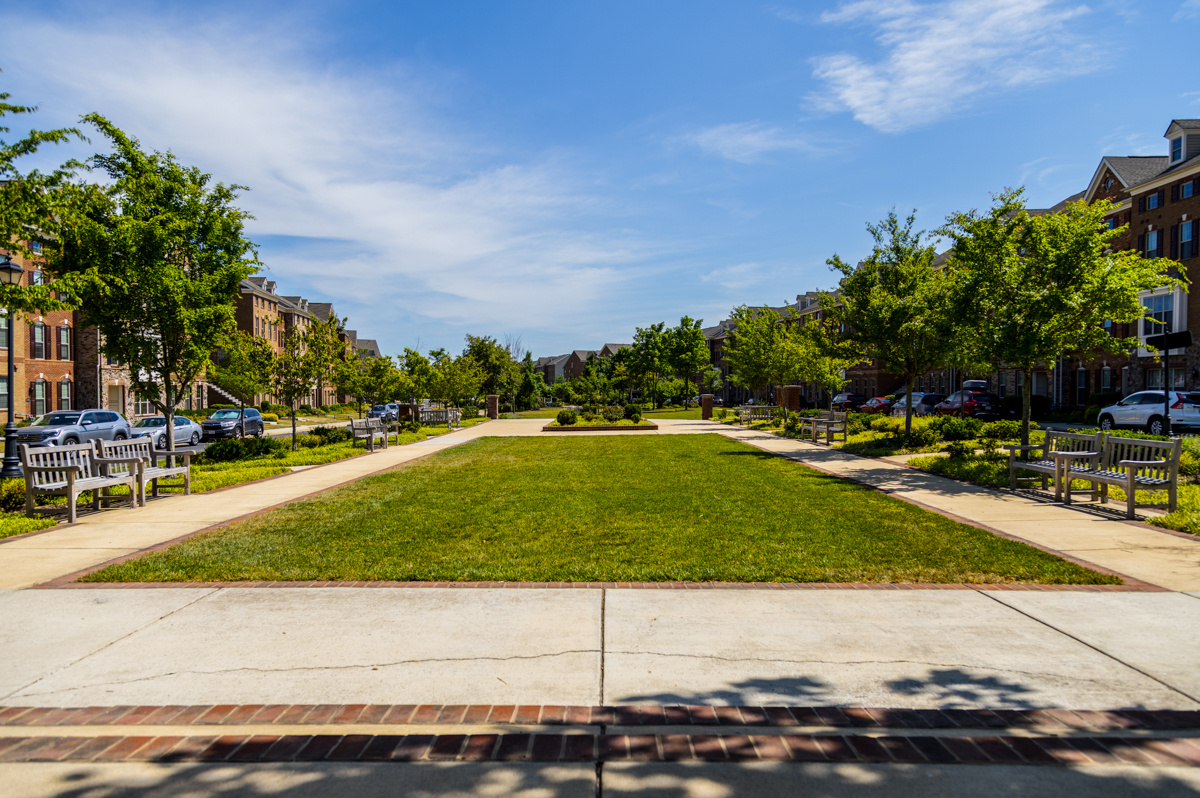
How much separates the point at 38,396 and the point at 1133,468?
48.0 m

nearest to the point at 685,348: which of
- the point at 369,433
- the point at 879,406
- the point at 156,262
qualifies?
the point at 879,406

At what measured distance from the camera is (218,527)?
899 centimetres

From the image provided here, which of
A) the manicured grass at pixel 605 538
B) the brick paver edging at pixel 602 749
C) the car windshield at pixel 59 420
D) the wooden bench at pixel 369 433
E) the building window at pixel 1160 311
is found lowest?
the brick paver edging at pixel 602 749

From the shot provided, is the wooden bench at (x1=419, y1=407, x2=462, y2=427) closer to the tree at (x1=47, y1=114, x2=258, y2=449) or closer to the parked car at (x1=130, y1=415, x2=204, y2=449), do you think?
the parked car at (x1=130, y1=415, x2=204, y2=449)

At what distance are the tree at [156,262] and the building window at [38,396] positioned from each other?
29.2m

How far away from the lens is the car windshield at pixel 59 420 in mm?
22031

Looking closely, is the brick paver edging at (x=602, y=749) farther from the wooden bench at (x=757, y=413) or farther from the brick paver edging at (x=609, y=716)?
the wooden bench at (x=757, y=413)

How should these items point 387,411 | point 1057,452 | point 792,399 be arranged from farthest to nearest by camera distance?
point 387,411, point 792,399, point 1057,452

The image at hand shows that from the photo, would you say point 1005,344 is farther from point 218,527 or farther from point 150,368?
point 150,368

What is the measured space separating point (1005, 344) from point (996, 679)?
11.5 meters

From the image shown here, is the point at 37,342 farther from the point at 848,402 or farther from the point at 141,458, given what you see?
the point at 848,402

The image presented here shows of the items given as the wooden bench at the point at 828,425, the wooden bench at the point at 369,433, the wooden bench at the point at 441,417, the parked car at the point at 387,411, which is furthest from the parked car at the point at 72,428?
the wooden bench at the point at 828,425

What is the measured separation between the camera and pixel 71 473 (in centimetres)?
966

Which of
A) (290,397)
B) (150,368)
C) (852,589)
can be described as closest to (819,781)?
(852,589)
